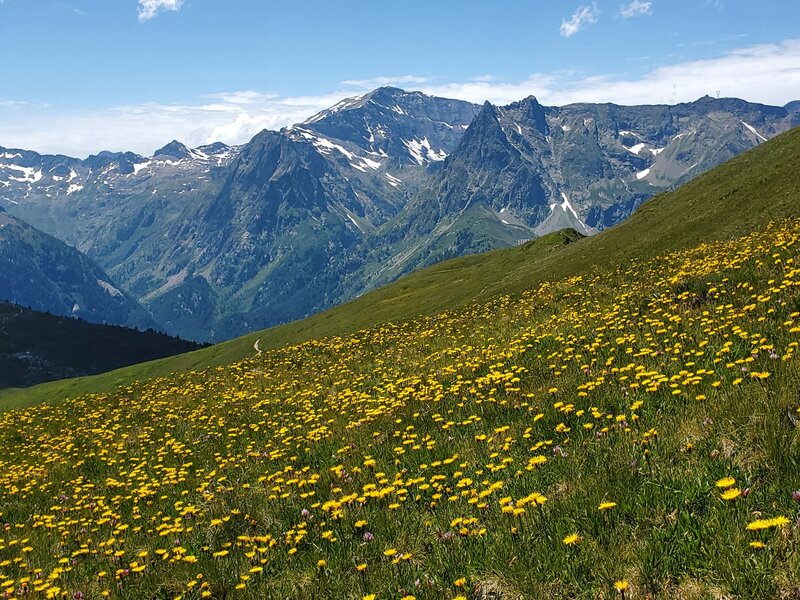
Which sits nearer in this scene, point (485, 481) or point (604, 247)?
point (485, 481)

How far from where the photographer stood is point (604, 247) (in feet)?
211

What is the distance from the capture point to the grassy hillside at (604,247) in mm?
48203

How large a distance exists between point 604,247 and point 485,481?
62317 mm

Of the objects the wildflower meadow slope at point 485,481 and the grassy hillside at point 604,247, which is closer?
the wildflower meadow slope at point 485,481

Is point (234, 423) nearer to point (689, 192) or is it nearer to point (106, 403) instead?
point (106, 403)

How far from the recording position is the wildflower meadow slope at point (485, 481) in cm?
509

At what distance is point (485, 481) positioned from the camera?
704 cm

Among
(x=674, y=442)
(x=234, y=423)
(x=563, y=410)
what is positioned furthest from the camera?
(x=234, y=423)

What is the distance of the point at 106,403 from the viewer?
25.4 metres

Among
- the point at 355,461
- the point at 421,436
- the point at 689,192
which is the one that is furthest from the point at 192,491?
the point at 689,192

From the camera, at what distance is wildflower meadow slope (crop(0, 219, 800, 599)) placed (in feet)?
16.7

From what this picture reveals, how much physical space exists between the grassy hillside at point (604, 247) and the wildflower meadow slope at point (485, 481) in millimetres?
32057

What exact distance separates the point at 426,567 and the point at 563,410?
376cm

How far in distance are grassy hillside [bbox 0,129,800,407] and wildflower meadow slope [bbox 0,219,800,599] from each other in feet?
105
